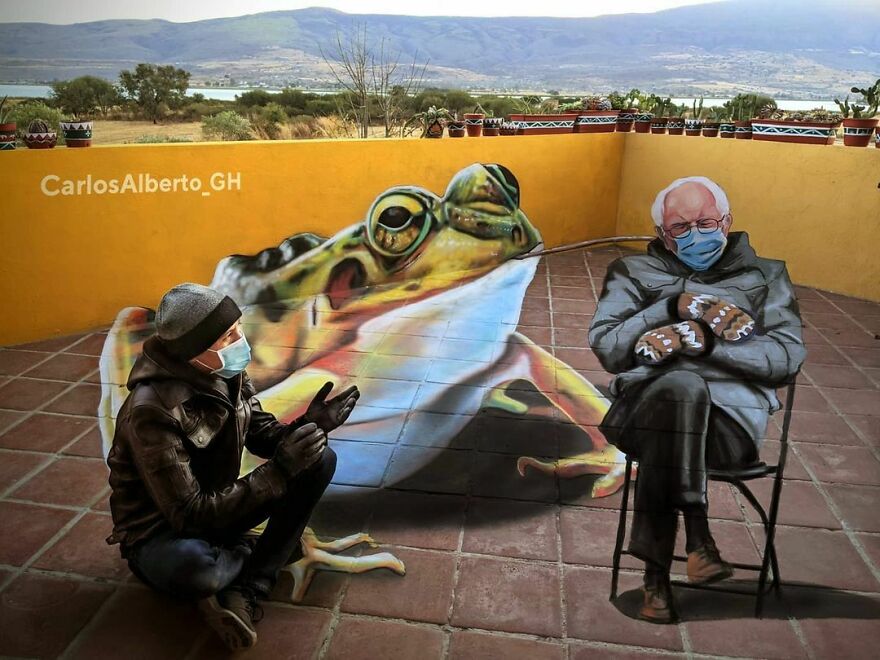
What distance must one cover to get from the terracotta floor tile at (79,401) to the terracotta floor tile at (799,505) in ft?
8.30

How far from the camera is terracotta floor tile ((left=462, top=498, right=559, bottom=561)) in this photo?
1.92 meters

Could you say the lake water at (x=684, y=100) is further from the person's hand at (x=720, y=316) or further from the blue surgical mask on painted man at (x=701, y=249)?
the person's hand at (x=720, y=316)

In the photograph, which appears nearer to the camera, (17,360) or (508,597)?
(508,597)

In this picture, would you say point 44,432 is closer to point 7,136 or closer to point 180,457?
point 180,457

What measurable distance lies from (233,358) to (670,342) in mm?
959

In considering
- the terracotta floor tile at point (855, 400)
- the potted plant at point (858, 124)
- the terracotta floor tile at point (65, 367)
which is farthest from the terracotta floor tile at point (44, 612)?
the potted plant at point (858, 124)

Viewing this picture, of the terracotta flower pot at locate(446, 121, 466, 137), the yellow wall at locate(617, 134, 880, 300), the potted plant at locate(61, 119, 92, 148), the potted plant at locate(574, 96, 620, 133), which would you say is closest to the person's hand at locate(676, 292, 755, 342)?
the yellow wall at locate(617, 134, 880, 300)

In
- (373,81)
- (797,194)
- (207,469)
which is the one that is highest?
(373,81)

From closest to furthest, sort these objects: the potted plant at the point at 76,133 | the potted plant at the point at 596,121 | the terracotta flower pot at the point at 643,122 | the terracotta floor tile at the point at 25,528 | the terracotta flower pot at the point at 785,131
A: the terracotta floor tile at the point at 25,528, the terracotta flower pot at the point at 785,131, the potted plant at the point at 76,133, the terracotta flower pot at the point at 643,122, the potted plant at the point at 596,121

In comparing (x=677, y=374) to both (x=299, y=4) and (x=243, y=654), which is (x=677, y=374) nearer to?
(x=243, y=654)

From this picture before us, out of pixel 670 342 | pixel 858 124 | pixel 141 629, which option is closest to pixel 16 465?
pixel 141 629

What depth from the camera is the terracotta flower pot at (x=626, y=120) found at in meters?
4.45

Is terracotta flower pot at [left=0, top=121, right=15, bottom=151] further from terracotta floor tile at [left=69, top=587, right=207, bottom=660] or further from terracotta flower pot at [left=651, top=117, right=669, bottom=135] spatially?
terracotta flower pot at [left=651, top=117, right=669, bottom=135]

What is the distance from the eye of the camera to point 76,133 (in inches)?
140
